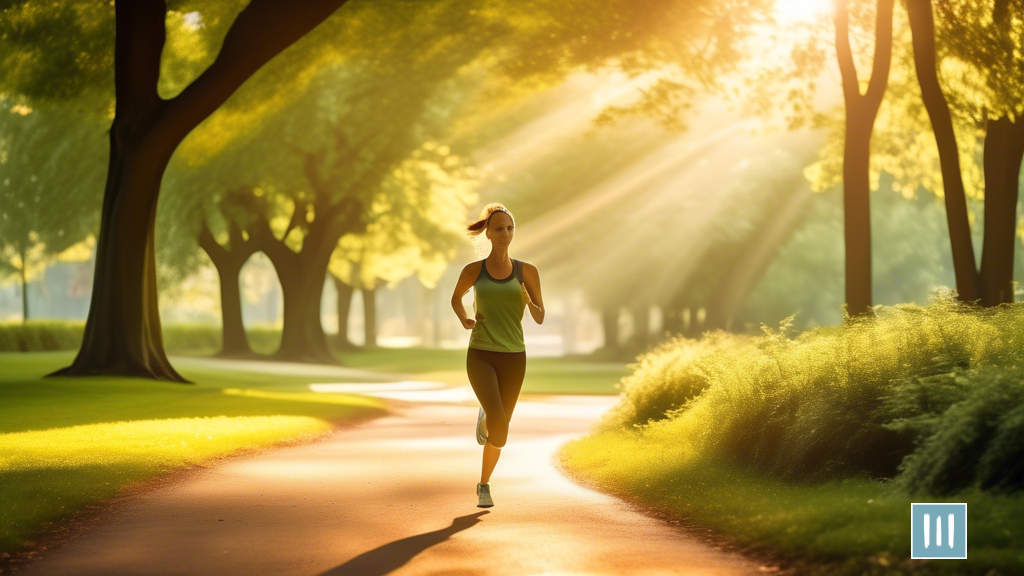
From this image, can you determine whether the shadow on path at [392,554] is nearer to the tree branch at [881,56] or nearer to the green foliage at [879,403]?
the green foliage at [879,403]

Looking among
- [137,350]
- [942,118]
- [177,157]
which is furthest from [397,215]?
[942,118]

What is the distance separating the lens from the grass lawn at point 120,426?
1202cm

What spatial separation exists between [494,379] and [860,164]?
508 inches

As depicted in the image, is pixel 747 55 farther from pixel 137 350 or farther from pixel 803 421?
pixel 803 421

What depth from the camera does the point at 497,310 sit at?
35.4 feet

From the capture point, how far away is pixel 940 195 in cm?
3316

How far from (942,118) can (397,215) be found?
31.5 metres

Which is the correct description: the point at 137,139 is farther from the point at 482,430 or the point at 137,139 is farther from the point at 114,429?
the point at 482,430

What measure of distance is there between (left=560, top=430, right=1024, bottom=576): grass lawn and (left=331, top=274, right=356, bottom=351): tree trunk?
5406 cm

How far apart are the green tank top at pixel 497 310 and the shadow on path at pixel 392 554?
1.51 meters

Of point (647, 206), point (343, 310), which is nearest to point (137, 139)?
point (647, 206)

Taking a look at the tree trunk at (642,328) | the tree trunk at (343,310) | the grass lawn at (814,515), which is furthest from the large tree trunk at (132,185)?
the tree trunk at (343,310)

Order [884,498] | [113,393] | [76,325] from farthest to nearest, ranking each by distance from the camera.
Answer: [76,325], [113,393], [884,498]

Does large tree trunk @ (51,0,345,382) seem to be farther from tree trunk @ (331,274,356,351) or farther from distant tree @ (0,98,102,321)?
tree trunk @ (331,274,356,351)
